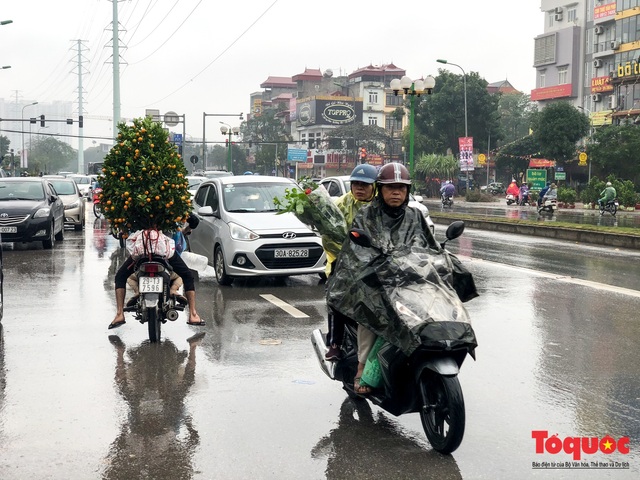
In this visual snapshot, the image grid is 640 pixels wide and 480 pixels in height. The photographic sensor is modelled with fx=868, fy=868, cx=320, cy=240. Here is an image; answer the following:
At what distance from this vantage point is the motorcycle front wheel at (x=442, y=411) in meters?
4.57

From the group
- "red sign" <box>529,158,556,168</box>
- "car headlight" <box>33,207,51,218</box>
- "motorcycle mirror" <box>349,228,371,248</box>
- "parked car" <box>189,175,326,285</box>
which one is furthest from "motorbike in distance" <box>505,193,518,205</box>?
"motorcycle mirror" <box>349,228,371,248</box>

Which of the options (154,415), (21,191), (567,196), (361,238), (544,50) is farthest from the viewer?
(544,50)

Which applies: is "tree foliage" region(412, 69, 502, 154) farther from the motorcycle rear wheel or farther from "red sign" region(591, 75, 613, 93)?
the motorcycle rear wheel

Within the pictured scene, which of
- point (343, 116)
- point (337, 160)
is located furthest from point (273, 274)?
point (343, 116)

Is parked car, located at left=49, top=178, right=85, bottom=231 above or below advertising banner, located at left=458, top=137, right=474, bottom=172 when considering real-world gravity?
below

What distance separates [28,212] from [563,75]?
68.4 meters

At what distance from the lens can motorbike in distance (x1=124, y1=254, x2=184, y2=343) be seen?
7965mm

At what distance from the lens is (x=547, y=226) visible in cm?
2438

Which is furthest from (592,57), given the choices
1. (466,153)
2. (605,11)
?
(466,153)

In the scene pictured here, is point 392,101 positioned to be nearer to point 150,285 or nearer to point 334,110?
point 334,110

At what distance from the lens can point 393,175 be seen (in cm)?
516

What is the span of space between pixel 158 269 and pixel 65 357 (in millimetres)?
1191

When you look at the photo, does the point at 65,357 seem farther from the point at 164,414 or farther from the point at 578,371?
the point at 578,371

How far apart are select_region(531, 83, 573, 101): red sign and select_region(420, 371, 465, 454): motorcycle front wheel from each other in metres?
76.4
